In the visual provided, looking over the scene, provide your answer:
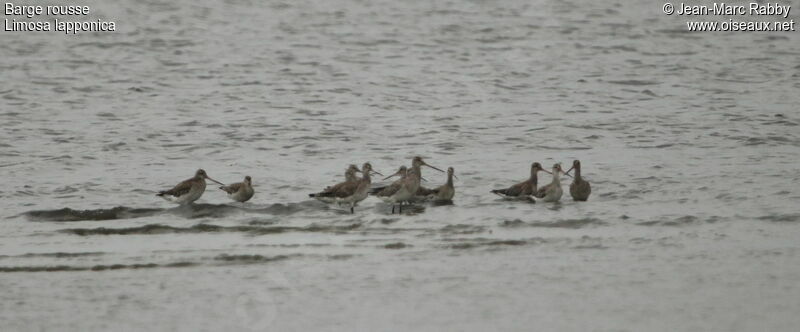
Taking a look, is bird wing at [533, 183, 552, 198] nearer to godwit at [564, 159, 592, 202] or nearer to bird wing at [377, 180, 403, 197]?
godwit at [564, 159, 592, 202]

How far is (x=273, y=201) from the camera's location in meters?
15.9

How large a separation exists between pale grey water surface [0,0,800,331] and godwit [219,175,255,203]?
19 cm

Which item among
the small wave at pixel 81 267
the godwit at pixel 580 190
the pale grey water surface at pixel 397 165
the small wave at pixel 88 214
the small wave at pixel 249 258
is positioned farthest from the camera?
the godwit at pixel 580 190

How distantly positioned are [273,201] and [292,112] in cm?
833

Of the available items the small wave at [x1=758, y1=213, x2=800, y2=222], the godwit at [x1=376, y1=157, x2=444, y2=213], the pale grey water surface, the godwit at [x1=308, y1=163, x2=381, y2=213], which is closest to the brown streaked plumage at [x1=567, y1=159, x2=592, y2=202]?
the pale grey water surface

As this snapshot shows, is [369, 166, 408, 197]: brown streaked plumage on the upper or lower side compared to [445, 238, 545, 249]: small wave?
upper

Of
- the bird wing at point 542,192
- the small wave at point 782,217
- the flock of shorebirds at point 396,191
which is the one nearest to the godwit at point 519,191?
the flock of shorebirds at point 396,191

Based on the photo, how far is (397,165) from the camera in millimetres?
18766

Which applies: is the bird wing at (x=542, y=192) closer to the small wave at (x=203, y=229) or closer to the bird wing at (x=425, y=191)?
the bird wing at (x=425, y=191)

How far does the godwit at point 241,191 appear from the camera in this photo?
51.0ft

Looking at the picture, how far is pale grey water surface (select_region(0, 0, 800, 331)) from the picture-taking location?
10.7 meters

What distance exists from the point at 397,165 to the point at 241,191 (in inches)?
146

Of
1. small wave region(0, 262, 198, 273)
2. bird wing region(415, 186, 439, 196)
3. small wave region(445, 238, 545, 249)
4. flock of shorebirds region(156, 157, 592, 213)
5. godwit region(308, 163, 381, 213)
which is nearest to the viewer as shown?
small wave region(0, 262, 198, 273)

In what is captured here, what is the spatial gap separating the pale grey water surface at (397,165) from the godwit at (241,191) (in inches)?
7.5
